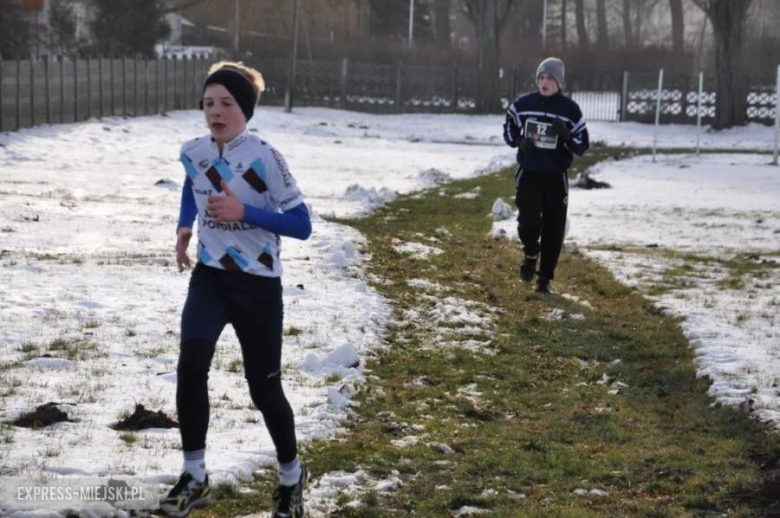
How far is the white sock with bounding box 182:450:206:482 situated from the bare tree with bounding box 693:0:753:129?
38.5 m

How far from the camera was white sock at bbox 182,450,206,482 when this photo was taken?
5293mm

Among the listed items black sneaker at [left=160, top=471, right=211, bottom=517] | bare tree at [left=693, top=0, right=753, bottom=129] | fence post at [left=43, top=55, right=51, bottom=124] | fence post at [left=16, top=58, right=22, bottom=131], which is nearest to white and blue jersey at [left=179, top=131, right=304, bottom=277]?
black sneaker at [left=160, top=471, right=211, bottom=517]

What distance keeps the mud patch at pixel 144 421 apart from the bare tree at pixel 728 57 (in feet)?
122

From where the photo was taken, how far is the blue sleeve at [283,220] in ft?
17.0

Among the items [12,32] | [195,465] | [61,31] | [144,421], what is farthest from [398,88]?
[195,465]

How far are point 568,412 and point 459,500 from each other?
2108 millimetres

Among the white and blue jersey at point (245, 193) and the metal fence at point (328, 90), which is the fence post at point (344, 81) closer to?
the metal fence at point (328, 90)

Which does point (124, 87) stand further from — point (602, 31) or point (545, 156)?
point (602, 31)

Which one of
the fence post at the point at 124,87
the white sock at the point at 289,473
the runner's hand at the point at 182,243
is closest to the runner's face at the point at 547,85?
the runner's hand at the point at 182,243

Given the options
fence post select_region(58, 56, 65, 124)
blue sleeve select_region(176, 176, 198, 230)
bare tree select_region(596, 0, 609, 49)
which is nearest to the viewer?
blue sleeve select_region(176, 176, 198, 230)

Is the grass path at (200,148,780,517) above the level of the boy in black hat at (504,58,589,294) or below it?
below

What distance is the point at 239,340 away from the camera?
17.5ft

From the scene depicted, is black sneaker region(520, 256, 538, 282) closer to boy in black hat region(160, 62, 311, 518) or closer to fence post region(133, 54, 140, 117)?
boy in black hat region(160, 62, 311, 518)

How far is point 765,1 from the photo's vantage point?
95750 mm
